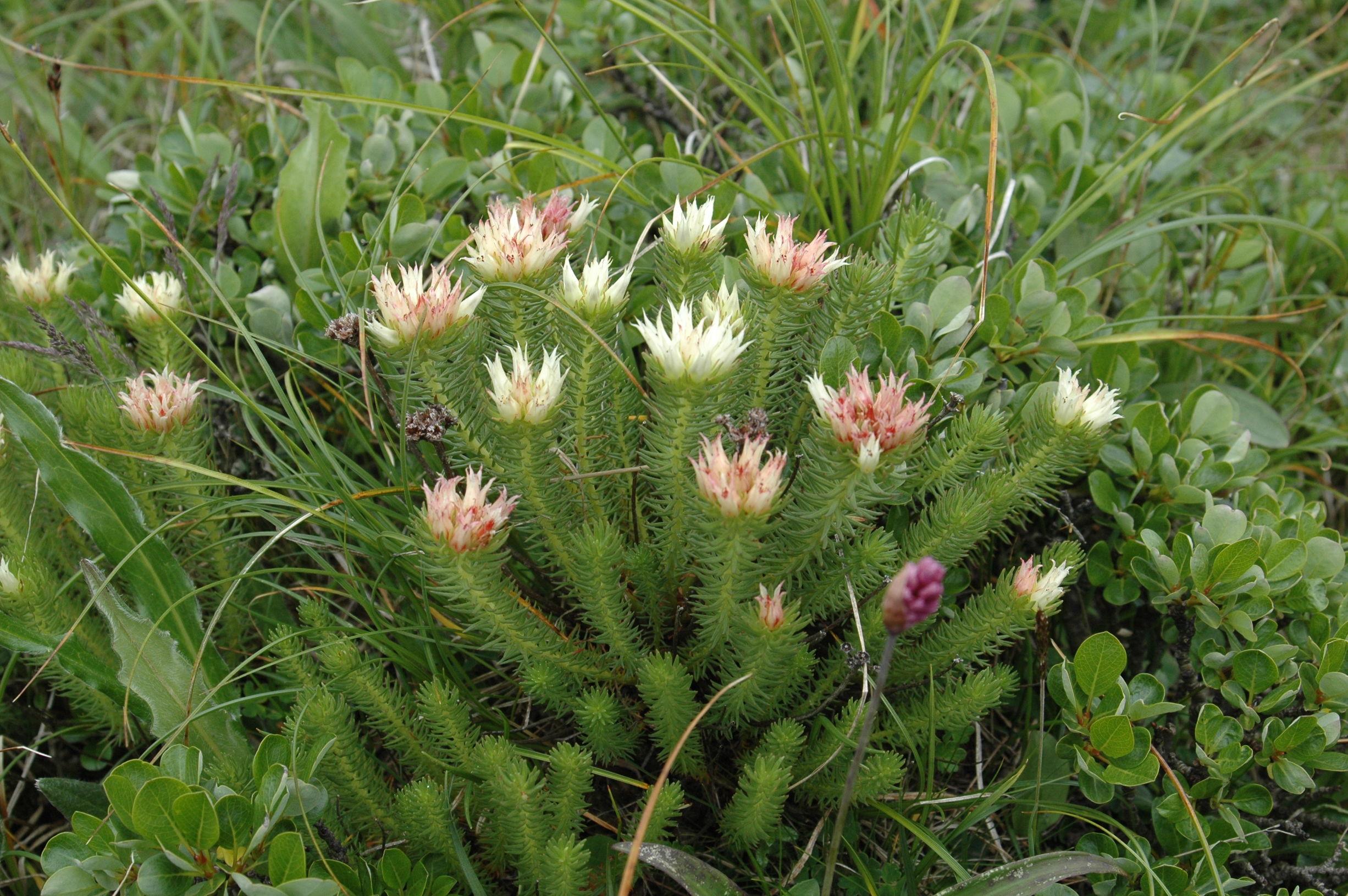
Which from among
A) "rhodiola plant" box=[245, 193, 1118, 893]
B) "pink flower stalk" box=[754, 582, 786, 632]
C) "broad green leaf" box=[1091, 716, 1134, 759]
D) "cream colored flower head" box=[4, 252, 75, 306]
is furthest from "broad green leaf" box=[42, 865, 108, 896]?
"broad green leaf" box=[1091, 716, 1134, 759]

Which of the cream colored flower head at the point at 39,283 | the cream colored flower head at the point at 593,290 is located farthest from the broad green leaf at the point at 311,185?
the cream colored flower head at the point at 593,290

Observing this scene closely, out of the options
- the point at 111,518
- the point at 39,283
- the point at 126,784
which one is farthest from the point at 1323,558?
the point at 39,283

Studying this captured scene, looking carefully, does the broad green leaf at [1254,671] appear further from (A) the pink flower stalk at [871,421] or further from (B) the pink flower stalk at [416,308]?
(B) the pink flower stalk at [416,308]

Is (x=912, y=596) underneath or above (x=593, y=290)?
underneath

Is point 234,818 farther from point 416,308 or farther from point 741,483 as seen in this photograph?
point 741,483

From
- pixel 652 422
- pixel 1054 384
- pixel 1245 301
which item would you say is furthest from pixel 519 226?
pixel 1245 301

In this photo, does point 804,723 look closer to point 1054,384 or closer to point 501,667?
point 501,667
